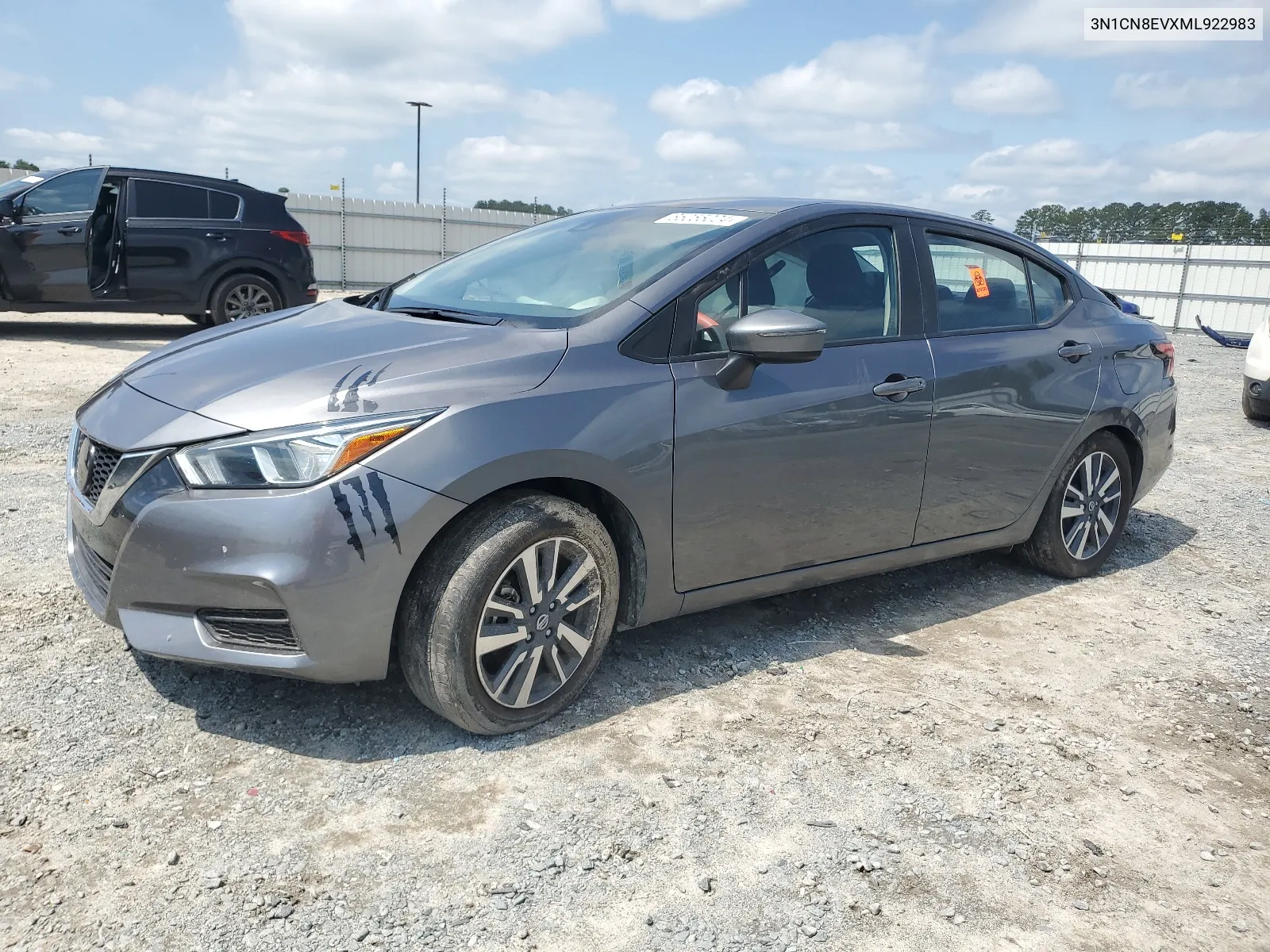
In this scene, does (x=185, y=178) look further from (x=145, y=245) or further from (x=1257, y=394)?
(x=1257, y=394)

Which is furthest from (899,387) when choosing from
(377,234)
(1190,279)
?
(1190,279)

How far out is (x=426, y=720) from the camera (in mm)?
3117

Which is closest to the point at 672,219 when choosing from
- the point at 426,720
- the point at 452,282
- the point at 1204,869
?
the point at 452,282

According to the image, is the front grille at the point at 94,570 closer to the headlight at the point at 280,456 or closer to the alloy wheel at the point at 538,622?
the headlight at the point at 280,456

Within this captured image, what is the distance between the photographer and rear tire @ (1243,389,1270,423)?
381 inches

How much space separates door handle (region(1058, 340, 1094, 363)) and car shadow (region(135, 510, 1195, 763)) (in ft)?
3.50

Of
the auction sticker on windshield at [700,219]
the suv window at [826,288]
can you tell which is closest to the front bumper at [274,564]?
the suv window at [826,288]

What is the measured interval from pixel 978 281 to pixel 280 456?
2.97 meters

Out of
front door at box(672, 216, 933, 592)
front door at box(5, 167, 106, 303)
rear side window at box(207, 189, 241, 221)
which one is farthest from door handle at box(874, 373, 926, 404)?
front door at box(5, 167, 106, 303)

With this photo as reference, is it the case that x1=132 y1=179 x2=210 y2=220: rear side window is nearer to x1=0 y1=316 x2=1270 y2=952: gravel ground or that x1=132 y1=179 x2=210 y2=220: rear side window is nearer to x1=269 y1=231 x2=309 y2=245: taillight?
x1=269 y1=231 x2=309 y2=245: taillight

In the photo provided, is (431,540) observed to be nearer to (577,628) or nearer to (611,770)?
(577,628)

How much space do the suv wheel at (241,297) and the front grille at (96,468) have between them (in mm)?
8497

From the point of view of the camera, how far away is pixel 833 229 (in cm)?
379

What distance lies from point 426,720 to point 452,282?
169cm
